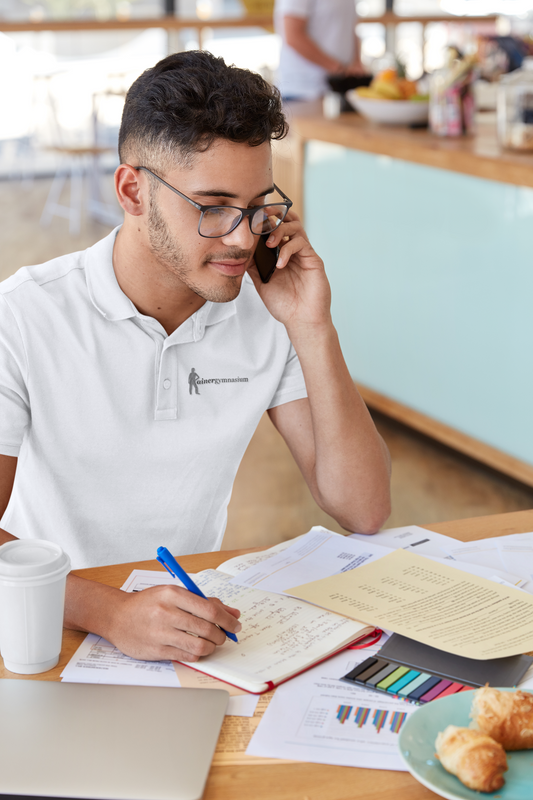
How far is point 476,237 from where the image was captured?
2.63 meters

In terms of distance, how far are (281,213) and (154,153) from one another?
0.65 ft

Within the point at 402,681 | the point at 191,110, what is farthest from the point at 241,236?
the point at 402,681

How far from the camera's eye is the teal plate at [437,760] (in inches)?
25.4

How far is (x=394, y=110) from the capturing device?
2998mm

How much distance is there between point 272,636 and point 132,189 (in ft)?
2.04

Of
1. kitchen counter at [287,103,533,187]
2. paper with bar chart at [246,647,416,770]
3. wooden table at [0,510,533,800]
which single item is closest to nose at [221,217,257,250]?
paper with bar chart at [246,647,416,770]

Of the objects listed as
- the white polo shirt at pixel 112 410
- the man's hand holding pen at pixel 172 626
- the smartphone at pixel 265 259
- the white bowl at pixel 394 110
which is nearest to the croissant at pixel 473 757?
the man's hand holding pen at pixel 172 626

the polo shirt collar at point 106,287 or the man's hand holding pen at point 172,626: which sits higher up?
the polo shirt collar at point 106,287

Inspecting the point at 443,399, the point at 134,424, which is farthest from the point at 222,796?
the point at 443,399

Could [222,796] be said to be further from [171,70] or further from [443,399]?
[443,399]

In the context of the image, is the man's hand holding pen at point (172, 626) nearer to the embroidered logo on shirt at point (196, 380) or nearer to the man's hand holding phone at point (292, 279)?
the embroidered logo on shirt at point (196, 380)

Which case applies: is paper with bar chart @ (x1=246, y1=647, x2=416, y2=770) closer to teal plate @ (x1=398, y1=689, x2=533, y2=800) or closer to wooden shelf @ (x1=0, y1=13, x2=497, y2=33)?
teal plate @ (x1=398, y1=689, x2=533, y2=800)

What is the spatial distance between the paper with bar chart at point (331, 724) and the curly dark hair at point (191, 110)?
0.64 m

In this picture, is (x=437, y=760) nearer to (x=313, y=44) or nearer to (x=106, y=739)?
(x=106, y=739)
